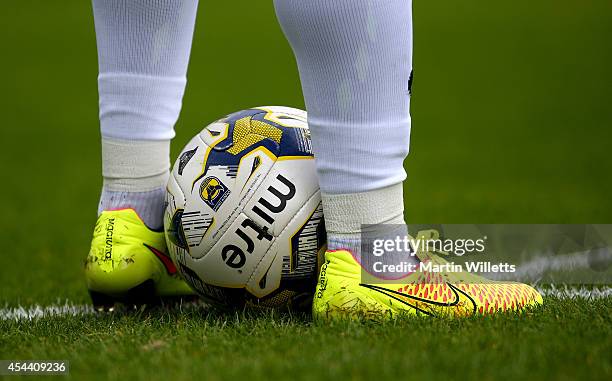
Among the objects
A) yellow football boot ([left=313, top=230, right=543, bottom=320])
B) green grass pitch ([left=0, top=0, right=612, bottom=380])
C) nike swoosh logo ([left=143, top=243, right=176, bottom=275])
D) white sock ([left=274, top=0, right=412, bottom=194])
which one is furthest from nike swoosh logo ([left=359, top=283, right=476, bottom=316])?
nike swoosh logo ([left=143, top=243, right=176, bottom=275])

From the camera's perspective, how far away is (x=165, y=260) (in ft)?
8.38

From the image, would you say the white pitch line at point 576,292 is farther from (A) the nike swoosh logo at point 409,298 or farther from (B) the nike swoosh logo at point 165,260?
(B) the nike swoosh logo at point 165,260

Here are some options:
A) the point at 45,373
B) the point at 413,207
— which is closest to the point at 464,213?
the point at 413,207

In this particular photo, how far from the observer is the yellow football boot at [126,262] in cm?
242

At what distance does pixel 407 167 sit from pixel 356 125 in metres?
5.23

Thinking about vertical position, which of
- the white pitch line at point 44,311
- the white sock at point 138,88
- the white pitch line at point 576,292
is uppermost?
the white sock at point 138,88

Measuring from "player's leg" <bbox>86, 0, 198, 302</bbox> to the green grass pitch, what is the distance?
14 centimetres

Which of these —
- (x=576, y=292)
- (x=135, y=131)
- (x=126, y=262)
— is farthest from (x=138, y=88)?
(x=576, y=292)

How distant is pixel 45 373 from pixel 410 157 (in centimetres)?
607

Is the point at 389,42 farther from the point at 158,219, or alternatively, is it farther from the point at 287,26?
the point at 158,219

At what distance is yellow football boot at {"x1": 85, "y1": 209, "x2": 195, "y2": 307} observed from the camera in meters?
2.42

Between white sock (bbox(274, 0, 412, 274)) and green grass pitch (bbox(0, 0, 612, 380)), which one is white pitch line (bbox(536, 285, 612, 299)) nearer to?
green grass pitch (bbox(0, 0, 612, 380))

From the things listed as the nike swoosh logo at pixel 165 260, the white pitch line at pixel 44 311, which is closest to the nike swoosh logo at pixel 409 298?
the nike swoosh logo at pixel 165 260

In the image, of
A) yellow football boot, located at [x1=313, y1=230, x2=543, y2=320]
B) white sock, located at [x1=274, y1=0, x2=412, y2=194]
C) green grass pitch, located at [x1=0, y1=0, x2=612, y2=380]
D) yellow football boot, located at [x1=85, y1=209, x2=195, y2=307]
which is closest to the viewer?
green grass pitch, located at [x1=0, y1=0, x2=612, y2=380]
